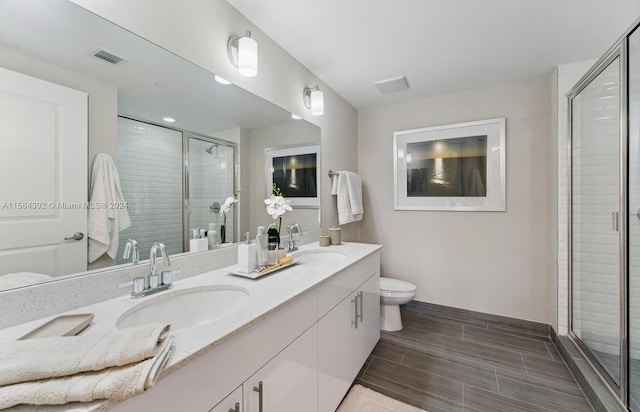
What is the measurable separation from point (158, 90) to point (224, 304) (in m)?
1.00

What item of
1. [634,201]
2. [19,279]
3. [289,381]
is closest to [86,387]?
[19,279]

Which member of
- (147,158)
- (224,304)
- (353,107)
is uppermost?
(353,107)

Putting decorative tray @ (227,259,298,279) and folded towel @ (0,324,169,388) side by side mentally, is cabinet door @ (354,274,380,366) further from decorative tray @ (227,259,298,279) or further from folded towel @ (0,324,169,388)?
folded towel @ (0,324,169,388)

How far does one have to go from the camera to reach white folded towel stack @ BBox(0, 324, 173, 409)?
462 mm

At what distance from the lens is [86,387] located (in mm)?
479

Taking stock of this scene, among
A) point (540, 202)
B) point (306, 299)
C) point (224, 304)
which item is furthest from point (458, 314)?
point (224, 304)

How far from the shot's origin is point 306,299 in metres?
1.15

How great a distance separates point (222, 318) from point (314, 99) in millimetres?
1783

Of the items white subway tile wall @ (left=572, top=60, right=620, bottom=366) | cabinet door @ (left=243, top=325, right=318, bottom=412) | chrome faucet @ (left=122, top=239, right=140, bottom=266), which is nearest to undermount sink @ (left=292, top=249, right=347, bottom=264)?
cabinet door @ (left=243, top=325, right=318, bottom=412)

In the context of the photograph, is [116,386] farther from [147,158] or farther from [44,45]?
[44,45]

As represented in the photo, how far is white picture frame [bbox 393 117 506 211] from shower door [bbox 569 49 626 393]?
52cm

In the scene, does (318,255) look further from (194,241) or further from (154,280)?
(154,280)

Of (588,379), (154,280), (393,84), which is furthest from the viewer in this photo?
(393,84)

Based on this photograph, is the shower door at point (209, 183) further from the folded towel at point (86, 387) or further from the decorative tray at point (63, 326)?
the folded towel at point (86, 387)
